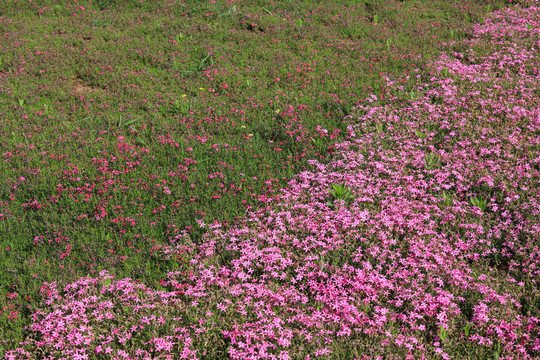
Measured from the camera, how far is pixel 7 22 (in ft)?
44.8

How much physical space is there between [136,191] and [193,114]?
3022 mm

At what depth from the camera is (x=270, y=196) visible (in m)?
7.11

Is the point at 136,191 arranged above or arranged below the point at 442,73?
below

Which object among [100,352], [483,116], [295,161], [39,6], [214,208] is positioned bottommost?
[100,352]

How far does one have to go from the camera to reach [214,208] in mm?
6852

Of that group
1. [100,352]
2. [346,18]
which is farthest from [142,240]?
[346,18]

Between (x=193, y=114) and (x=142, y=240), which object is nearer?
(x=142, y=240)

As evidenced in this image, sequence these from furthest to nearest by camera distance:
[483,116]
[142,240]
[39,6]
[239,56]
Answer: [39,6], [239,56], [483,116], [142,240]

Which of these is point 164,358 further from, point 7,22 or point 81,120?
point 7,22

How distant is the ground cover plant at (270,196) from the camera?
4730 mm

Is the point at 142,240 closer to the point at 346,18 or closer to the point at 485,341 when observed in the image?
the point at 485,341

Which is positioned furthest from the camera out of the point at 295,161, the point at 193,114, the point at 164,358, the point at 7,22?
the point at 7,22

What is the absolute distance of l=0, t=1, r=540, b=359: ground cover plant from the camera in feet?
15.5

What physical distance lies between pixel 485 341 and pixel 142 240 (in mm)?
4886
